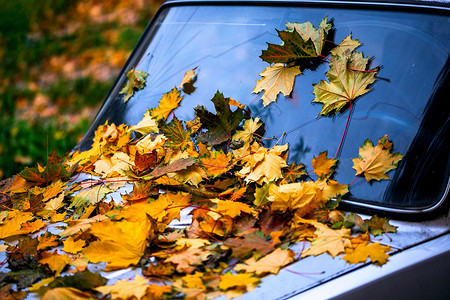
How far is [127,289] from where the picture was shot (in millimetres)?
1265

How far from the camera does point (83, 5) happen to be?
33.3 feet

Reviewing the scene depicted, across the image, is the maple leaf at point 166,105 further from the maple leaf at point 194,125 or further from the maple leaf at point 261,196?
the maple leaf at point 261,196

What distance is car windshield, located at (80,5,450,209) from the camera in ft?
4.98

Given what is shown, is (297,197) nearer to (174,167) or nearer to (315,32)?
(174,167)

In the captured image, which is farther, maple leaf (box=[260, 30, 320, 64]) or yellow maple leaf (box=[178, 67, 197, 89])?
yellow maple leaf (box=[178, 67, 197, 89])

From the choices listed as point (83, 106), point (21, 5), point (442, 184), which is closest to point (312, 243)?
point (442, 184)

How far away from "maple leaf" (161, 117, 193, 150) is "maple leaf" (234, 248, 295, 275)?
765 mm

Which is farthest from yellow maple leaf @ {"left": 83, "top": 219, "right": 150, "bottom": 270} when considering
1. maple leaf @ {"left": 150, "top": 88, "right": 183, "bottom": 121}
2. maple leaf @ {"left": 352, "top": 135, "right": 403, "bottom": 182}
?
maple leaf @ {"left": 150, "top": 88, "right": 183, "bottom": 121}

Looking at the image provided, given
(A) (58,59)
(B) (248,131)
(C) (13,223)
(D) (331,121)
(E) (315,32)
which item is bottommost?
(A) (58,59)

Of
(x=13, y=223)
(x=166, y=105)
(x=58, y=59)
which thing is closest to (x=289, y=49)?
(x=166, y=105)

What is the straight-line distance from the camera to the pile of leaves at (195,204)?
4.36ft

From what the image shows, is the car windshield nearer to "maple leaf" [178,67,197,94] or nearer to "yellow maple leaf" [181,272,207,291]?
"maple leaf" [178,67,197,94]

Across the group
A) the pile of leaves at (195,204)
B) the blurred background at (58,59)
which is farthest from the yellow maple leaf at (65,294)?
the blurred background at (58,59)

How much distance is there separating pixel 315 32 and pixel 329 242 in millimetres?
911
